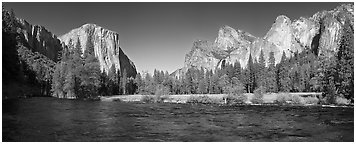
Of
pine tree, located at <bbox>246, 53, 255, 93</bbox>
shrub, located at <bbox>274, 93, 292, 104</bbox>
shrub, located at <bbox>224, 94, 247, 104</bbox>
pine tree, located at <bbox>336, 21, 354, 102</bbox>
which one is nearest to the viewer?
pine tree, located at <bbox>336, 21, 354, 102</bbox>

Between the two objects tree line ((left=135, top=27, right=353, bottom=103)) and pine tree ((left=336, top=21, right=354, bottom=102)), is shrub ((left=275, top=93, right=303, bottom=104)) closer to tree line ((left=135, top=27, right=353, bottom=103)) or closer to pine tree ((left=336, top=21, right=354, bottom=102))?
tree line ((left=135, top=27, right=353, bottom=103))

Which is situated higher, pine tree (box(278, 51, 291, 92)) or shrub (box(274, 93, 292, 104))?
pine tree (box(278, 51, 291, 92))

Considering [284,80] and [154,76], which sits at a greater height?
[154,76]

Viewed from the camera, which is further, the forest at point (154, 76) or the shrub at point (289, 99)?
the shrub at point (289, 99)

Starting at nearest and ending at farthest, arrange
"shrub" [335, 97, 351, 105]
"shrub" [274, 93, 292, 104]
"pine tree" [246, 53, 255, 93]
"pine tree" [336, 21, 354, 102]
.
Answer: "shrub" [335, 97, 351, 105], "pine tree" [336, 21, 354, 102], "shrub" [274, 93, 292, 104], "pine tree" [246, 53, 255, 93]

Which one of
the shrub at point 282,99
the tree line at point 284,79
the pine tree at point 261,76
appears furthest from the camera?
the pine tree at point 261,76

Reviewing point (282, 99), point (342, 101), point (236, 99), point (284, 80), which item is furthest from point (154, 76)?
point (342, 101)

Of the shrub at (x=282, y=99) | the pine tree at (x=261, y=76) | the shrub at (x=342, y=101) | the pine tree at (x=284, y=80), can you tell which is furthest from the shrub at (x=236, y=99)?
the pine tree at (x=261, y=76)

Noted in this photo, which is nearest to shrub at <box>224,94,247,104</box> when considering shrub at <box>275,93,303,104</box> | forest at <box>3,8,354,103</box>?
forest at <box>3,8,354,103</box>

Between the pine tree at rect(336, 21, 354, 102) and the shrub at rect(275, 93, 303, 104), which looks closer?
the pine tree at rect(336, 21, 354, 102)

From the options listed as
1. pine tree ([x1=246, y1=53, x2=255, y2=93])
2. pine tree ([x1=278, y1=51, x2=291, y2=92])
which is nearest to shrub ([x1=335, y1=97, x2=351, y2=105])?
pine tree ([x1=278, y1=51, x2=291, y2=92])

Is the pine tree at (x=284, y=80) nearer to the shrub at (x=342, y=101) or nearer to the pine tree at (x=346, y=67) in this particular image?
Answer: the pine tree at (x=346, y=67)

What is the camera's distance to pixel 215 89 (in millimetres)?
120688

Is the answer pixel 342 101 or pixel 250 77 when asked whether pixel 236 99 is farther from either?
pixel 250 77
